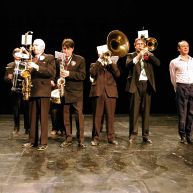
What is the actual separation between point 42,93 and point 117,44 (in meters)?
1.41

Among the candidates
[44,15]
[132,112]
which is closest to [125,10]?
[44,15]

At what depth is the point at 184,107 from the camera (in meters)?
5.99

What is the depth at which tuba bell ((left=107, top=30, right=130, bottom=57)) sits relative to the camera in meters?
5.89

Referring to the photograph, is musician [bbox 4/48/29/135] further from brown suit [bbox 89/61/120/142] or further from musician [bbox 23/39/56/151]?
brown suit [bbox 89/61/120/142]

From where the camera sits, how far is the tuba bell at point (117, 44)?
19.3 feet

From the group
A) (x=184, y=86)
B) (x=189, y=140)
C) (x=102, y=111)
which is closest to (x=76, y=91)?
(x=102, y=111)

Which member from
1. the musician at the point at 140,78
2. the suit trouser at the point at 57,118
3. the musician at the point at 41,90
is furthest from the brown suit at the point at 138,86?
the suit trouser at the point at 57,118

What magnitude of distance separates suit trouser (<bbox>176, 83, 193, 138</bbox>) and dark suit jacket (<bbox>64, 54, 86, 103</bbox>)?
149cm

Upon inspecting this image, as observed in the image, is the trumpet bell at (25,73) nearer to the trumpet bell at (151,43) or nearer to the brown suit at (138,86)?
the brown suit at (138,86)

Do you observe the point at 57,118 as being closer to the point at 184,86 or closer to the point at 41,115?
the point at 41,115

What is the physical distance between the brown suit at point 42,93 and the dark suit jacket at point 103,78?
630 millimetres

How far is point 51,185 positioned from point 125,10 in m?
7.22

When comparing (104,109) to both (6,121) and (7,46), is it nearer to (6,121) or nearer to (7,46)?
(6,121)

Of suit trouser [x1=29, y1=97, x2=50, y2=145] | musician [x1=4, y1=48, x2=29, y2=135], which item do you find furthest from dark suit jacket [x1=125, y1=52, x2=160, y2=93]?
musician [x1=4, y1=48, x2=29, y2=135]
